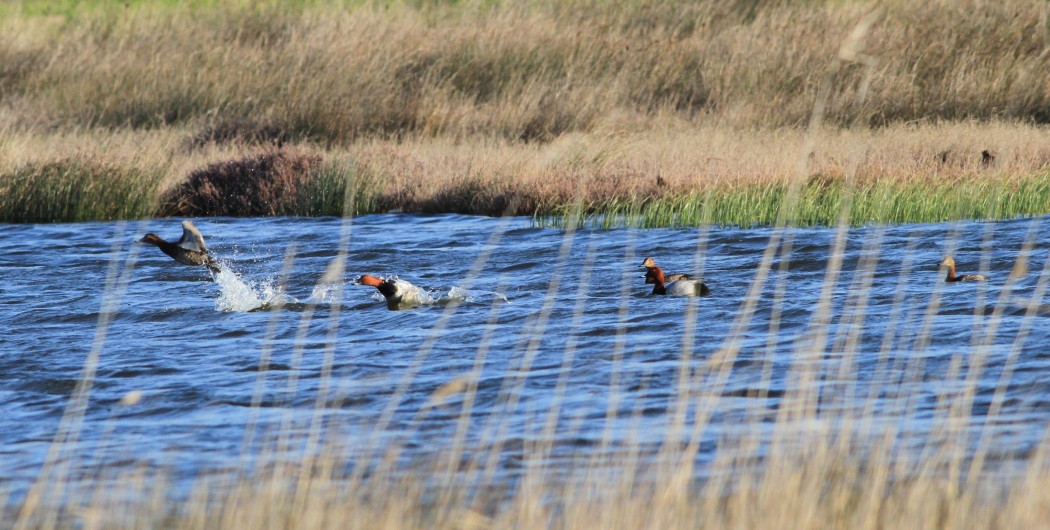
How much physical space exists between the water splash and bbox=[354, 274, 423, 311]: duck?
2.36ft

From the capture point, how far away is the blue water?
20.0 ft

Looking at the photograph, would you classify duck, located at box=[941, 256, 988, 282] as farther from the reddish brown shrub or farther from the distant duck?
the reddish brown shrub

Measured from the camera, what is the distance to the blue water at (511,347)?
6.11m

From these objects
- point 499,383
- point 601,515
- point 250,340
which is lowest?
point 250,340

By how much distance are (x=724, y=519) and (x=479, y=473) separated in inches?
47.8

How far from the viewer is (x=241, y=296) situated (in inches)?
416

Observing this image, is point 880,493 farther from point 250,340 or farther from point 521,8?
point 521,8

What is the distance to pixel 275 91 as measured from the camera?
21.3 meters

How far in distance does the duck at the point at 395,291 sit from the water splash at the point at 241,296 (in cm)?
72

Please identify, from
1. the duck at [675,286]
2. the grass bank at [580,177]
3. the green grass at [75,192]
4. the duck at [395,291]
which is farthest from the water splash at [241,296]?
the green grass at [75,192]

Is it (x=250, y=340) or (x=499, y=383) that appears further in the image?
(x=250, y=340)

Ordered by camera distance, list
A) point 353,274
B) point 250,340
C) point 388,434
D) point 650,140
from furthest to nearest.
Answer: point 650,140
point 353,274
point 250,340
point 388,434

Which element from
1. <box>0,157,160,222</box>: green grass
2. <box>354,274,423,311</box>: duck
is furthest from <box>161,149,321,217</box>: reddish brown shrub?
<box>354,274,423,311</box>: duck

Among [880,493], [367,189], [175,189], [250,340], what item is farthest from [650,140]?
[880,493]
